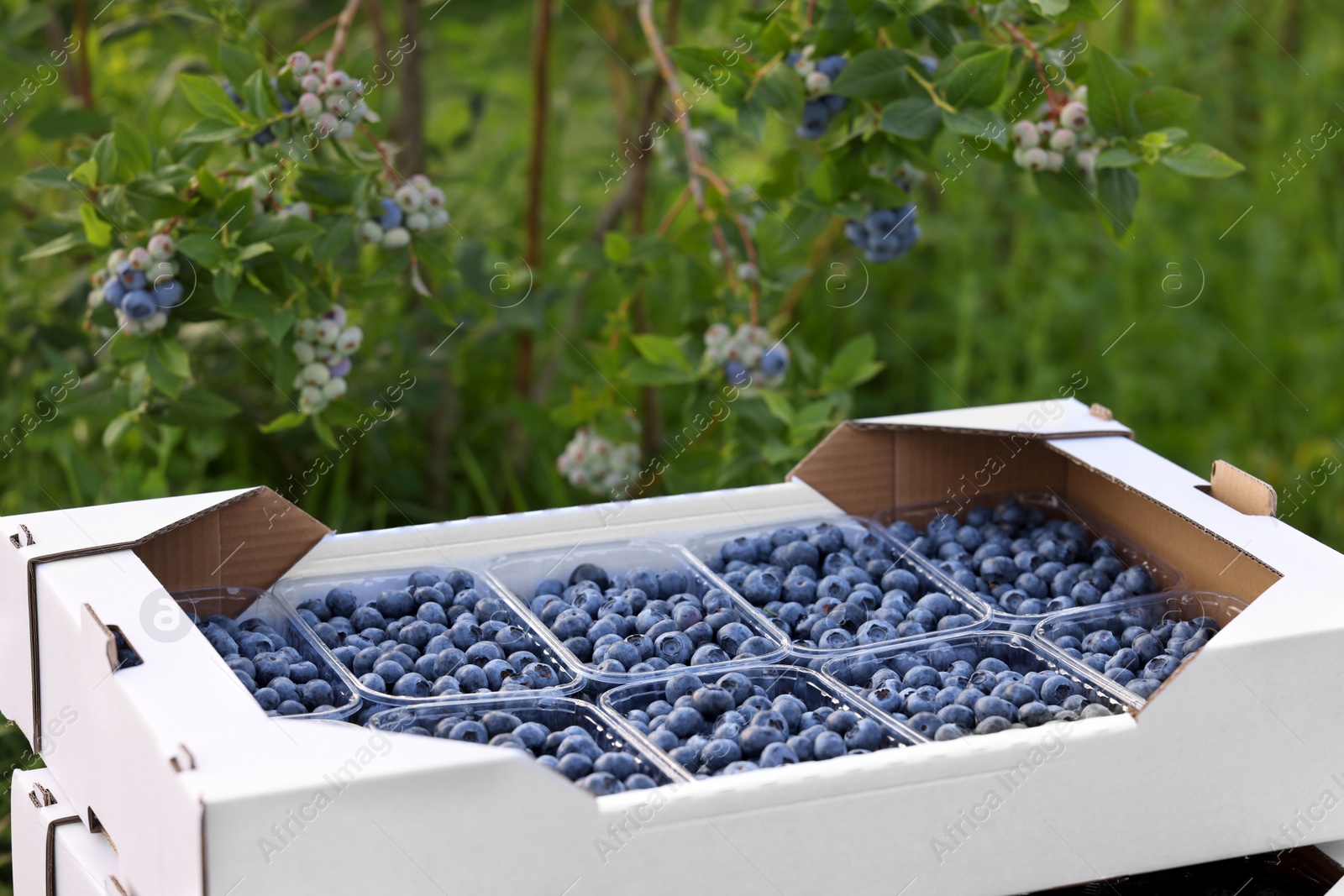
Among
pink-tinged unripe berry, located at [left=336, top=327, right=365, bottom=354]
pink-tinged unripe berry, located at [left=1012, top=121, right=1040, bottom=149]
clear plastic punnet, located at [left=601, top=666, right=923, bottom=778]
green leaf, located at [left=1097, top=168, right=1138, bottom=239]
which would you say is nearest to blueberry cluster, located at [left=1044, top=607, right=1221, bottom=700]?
clear plastic punnet, located at [left=601, top=666, right=923, bottom=778]

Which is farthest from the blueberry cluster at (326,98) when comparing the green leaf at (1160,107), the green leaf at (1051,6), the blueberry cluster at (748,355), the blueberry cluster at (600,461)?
the green leaf at (1160,107)

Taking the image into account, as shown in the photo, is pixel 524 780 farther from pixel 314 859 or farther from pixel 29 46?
pixel 29 46

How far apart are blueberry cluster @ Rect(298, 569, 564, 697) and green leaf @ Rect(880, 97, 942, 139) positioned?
742 millimetres

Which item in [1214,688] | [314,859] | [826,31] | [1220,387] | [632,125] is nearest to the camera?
[314,859]

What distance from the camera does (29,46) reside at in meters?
2.57

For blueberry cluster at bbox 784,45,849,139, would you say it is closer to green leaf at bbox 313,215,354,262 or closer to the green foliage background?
the green foliage background

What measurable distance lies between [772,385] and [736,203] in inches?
10.4

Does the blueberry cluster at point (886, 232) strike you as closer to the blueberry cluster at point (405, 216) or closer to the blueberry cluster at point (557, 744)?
the blueberry cluster at point (405, 216)

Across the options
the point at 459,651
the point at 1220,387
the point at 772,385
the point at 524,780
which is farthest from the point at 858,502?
the point at 1220,387

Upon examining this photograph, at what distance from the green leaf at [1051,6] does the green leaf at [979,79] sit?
0.20 feet

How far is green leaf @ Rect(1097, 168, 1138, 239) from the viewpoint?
5.57 ft

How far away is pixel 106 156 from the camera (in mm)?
1681

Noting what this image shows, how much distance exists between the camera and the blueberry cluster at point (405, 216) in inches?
71.5

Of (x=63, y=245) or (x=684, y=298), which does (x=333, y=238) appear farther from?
(x=684, y=298)
